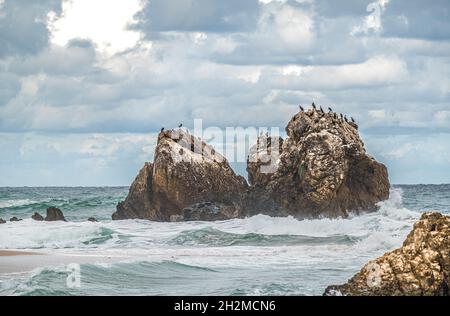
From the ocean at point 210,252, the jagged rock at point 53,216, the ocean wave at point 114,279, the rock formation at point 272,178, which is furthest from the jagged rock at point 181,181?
the ocean wave at point 114,279

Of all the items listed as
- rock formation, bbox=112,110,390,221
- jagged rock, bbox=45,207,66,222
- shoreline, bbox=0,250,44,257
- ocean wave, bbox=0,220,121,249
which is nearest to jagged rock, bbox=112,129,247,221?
rock formation, bbox=112,110,390,221

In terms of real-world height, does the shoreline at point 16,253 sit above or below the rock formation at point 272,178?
below

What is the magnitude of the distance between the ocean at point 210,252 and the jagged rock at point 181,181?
4.38 ft

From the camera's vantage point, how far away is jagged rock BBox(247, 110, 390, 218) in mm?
39125

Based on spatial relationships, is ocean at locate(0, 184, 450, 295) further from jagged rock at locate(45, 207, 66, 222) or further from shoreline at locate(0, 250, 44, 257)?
jagged rock at locate(45, 207, 66, 222)

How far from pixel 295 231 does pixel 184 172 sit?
7494 mm

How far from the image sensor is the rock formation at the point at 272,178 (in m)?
39.4

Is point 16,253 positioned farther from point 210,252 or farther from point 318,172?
point 318,172

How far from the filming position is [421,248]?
1722 centimetres

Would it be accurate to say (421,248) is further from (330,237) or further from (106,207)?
(106,207)

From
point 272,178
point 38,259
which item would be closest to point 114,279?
point 38,259

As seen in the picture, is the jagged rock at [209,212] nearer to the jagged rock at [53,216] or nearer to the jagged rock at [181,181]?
the jagged rock at [181,181]
